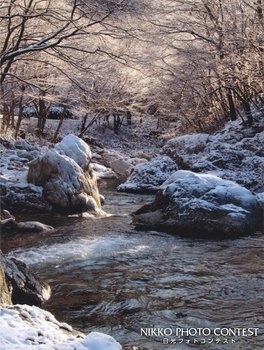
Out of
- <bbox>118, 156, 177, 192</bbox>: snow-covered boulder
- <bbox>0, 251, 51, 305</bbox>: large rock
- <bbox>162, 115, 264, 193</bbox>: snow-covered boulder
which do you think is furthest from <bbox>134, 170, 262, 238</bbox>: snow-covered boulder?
<bbox>118, 156, 177, 192</bbox>: snow-covered boulder

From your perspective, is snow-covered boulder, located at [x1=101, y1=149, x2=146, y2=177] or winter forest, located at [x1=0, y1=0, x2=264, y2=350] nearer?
winter forest, located at [x1=0, y1=0, x2=264, y2=350]

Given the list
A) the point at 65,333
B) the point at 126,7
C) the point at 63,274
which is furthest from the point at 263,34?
the point at 65,333

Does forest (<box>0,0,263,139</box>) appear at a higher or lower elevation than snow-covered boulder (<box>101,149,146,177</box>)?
higher

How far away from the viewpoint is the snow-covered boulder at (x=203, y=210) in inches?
310

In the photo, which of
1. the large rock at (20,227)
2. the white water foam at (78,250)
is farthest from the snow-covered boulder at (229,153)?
the large rock at (20,227)

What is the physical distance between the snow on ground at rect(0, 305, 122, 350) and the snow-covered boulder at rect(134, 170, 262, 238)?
4906 mm

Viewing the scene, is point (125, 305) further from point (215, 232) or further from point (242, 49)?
point (242, 49)

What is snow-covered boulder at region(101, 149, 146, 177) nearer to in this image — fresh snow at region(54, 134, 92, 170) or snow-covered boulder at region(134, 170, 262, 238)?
fresh snow at region(54, 134, 92, 170)

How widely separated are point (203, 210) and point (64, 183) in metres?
3.37

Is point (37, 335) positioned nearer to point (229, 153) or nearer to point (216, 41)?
point (229, 153)

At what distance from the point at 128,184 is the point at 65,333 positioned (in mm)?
11236

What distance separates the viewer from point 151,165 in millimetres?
15438

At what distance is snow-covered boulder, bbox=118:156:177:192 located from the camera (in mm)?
14195

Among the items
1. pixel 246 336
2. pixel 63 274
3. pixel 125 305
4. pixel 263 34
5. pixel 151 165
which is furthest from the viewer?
pixel 151 165
